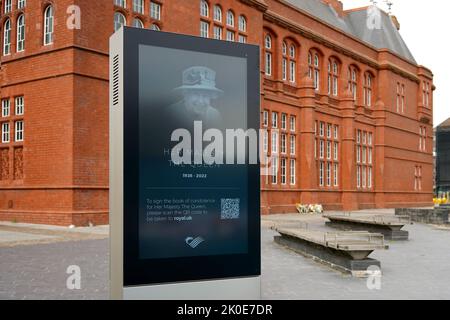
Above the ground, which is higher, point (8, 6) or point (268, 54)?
point (268, 54)

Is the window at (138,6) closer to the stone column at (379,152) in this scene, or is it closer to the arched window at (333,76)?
the arched window at (333,76)

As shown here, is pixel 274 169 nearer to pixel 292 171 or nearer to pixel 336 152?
pixel 292 171

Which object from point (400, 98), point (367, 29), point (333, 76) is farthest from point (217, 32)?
point (400, 98)

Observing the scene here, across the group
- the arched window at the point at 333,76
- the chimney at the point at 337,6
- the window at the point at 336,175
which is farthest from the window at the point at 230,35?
the chimney at the point at 337,6

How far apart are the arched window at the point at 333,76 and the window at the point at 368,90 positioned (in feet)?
14.4

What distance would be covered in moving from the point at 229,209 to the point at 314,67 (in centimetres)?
3057

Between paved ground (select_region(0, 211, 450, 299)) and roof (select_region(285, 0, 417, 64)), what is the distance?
32141mm

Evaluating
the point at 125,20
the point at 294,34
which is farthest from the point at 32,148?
the point at 294,34

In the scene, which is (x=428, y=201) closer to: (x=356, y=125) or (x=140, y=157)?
(x=356, y=125)

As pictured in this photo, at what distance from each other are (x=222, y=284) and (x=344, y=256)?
4.02 metres

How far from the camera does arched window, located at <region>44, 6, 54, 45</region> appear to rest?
20172 mm

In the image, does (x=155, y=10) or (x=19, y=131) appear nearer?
(x=19, y=131)

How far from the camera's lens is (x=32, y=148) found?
2025 cm

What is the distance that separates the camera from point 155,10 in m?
22.7
